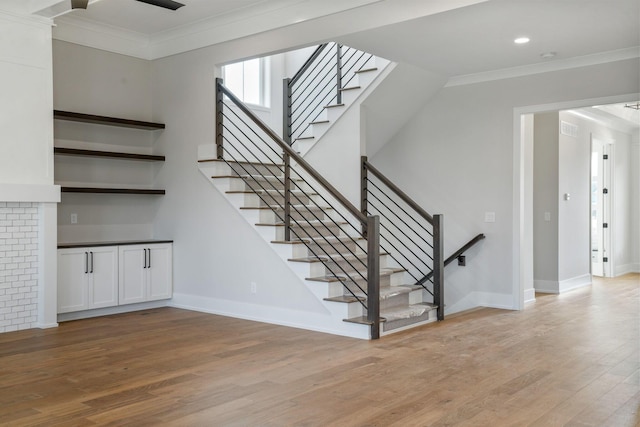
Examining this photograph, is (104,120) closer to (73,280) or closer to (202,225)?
(202,225)

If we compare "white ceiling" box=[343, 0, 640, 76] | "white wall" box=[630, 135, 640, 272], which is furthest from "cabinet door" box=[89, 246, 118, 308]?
"white wall" box=[630, 135, 640, 272]

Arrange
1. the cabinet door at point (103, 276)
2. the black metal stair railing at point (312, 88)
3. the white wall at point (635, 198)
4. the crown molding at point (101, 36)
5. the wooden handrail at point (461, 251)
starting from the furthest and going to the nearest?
the white wall at point (635, 198), the black metal stair railing at point (312, 88), the wooden handrail at point (461, 251), the crown molding at point (101, 36), the cabinet door at point (103, 276)

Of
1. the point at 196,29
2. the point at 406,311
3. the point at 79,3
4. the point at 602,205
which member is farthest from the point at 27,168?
the point at 602,205

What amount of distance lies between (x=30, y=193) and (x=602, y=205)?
9.13 metres

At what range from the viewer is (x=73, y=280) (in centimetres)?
615

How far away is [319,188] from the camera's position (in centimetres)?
718

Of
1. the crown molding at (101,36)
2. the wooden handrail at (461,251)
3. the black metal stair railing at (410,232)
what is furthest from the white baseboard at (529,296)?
the crown molding at (101,36)

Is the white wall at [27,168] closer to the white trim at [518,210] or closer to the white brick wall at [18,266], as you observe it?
the white brick wall at [18,266]

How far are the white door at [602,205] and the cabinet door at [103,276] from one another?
801cm

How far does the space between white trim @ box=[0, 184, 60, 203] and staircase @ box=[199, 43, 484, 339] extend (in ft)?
5.25

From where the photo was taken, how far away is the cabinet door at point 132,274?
6.55 metres

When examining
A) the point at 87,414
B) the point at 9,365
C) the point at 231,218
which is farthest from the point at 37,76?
A: the point at 87,414

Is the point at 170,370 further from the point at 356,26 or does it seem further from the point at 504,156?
the point at 504,156

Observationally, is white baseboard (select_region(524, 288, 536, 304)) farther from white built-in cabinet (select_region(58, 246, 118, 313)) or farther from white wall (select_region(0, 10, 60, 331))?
white wall (select_region(0, 10, 60, 331))
